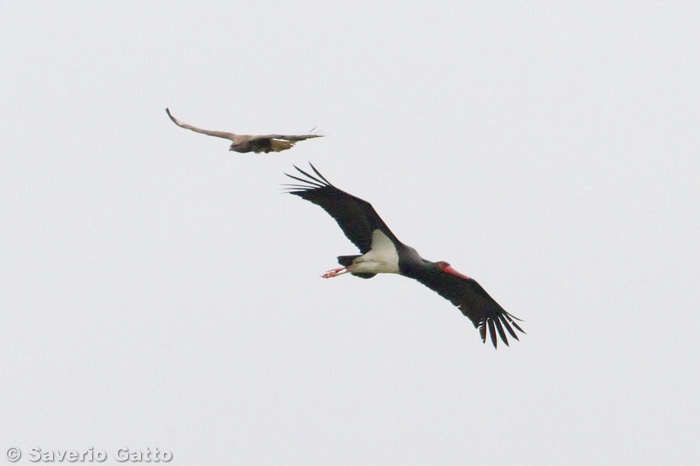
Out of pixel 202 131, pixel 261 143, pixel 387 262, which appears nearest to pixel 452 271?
pixel 387 262

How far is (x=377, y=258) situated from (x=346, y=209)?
1.11 meters

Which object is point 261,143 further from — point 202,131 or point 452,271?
point 452,271

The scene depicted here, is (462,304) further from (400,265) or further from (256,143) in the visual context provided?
(256,143)

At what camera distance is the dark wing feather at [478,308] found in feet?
69.6

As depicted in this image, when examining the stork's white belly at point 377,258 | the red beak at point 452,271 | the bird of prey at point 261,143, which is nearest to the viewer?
the bird of prey at point 261,143

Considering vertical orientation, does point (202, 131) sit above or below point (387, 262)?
above

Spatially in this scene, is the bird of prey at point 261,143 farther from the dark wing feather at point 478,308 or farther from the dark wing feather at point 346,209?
the dark wing feather at point 478,308

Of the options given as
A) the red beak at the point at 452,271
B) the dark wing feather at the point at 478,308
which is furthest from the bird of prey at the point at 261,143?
the dark wing feather at the point at 478,308

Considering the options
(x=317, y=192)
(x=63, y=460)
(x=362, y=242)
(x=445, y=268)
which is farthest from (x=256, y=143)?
(x=63, y=460)

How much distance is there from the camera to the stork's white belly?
19.6 meters

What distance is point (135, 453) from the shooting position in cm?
1836

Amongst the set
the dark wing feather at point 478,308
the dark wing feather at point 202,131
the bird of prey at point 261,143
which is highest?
the dark wing feather at point 202,131

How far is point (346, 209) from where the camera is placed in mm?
19125

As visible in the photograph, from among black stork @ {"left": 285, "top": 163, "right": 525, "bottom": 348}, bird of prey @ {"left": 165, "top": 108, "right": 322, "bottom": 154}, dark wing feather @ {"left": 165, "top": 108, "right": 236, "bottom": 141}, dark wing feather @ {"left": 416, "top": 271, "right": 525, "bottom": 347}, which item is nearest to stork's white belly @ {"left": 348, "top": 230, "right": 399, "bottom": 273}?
Answer: black stork @ {"left": 285, "top": 163, "right": 525, "bottom": 348}
